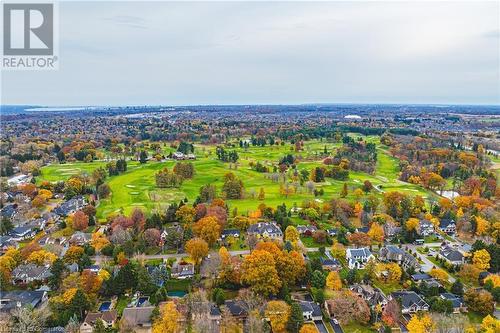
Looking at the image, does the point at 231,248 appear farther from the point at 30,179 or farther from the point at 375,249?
the point at 30,179

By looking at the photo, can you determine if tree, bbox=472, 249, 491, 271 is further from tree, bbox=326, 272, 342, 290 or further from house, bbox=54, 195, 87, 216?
house, bbox=54, 195, 87, 216

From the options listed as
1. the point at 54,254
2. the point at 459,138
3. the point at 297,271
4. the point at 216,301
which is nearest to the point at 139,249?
the point at 54,254

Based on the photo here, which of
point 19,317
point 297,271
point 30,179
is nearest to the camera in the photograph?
point 19,317

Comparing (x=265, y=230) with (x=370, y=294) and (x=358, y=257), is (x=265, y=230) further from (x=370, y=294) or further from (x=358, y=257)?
(x=370, y=294)

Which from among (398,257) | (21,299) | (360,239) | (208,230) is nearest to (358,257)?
(360,239)

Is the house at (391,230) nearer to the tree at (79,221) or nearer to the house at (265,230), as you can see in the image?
the house at (265,230)

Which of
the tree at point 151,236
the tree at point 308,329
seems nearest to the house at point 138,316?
the tree at point 308,329
